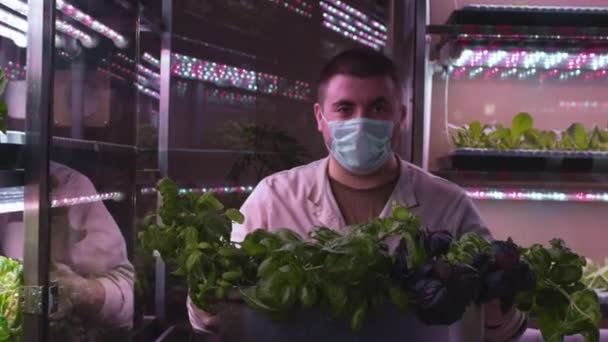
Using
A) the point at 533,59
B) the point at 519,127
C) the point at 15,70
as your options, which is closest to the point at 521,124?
the point at 519,127

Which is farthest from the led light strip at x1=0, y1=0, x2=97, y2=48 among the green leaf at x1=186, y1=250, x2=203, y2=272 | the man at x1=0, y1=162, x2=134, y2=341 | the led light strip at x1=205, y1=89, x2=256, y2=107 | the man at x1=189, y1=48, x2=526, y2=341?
the led light strip at x1=205, y1=89, x2=256, y2=107

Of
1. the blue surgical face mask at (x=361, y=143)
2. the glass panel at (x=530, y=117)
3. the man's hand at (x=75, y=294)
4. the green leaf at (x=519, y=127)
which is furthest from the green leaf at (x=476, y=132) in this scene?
Result: the man's hand at (x=75, y=294)

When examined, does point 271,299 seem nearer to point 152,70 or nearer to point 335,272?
point 335,272

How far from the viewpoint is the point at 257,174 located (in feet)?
14.6

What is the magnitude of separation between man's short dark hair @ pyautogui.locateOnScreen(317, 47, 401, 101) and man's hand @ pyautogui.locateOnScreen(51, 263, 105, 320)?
3.07ft

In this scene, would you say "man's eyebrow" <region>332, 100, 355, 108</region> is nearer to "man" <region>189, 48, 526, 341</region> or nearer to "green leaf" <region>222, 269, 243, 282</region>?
"man" <region>189, 48, 526, 341</region>

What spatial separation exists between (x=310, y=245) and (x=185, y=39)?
3823 millimetres

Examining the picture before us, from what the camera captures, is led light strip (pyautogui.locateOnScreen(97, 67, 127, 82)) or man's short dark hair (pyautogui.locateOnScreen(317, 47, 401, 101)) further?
led light strip (pyautogui.locateOnScreen(97, 67, 127, 82))

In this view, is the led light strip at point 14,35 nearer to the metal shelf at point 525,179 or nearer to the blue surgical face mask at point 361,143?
the blue surgical face mask at point 361,143

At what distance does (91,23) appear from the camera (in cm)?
296

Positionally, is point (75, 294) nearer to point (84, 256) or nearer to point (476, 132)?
point (84, 256)

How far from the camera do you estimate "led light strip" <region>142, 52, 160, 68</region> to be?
4.36 metres

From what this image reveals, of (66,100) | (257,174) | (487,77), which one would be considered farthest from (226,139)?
(66,100)

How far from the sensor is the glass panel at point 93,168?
91.0 inches
